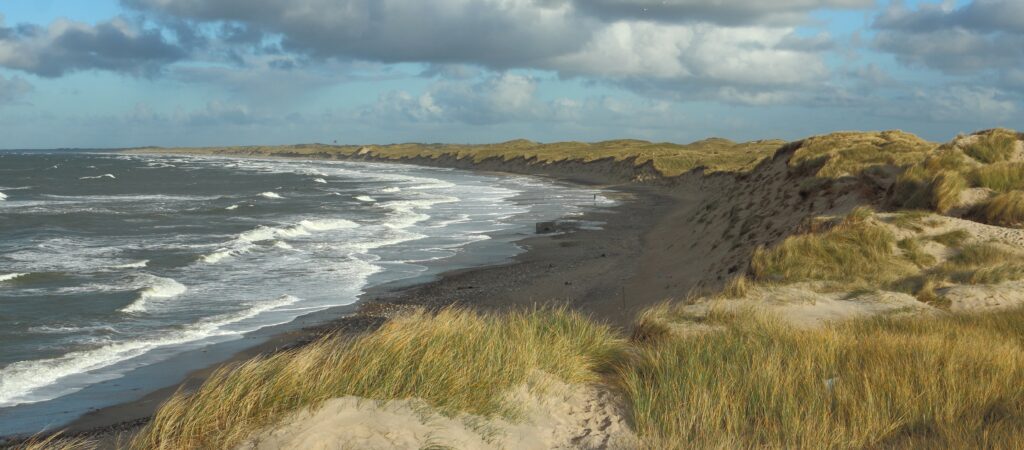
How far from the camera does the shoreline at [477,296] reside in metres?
10.9

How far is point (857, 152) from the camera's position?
21859 millimetres

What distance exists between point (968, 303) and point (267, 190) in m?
55.9

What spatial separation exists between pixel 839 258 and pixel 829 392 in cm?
724

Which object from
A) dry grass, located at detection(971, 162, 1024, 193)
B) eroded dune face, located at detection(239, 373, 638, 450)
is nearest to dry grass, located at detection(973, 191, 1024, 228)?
dry grass, located at detection(971, 162, 1024, 193)

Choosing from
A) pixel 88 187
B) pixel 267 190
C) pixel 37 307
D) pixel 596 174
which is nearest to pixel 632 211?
pixel 37 307

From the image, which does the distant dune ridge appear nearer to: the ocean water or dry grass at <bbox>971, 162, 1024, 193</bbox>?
dry grass at <bbox>971, 162, 1024, 193</bbox>

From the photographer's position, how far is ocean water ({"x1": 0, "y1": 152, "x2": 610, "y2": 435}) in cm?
A: 1284

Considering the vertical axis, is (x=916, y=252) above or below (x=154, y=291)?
above

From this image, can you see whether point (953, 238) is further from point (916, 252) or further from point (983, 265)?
point (983, 265)

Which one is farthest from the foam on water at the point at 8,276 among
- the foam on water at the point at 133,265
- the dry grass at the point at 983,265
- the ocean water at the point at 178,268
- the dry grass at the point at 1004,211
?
the dry grass at the point at 1004,211

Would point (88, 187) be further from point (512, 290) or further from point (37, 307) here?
point (512, 290)

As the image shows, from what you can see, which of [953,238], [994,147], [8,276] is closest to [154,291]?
[8,276]

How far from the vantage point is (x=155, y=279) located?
2036 centimetres

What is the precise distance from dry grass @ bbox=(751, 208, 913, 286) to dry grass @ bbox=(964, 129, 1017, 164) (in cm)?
752
